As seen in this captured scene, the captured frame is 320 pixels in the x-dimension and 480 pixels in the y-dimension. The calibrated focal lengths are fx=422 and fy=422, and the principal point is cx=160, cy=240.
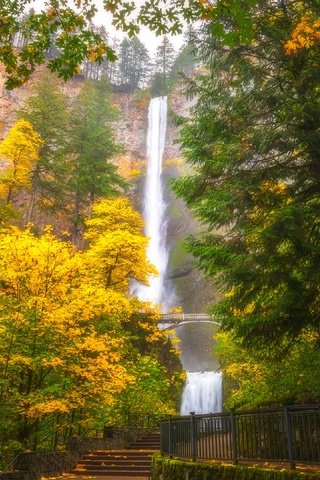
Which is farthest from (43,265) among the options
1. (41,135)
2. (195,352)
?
(195,352)

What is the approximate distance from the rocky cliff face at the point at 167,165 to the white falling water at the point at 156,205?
2.56 feet

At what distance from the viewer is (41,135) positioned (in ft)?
110

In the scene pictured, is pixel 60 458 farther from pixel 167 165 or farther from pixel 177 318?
pixel 167 165

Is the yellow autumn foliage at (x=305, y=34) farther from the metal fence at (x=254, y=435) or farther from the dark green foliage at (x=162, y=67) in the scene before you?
the dark green foliage at (x=162, y=67)

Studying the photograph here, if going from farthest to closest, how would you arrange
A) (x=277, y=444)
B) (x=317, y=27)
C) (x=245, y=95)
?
1. (x=245, y=95)
2. (x=317, y=27)
3. (x=277, y=444)

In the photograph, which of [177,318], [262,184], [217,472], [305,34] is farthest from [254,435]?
[177,318]

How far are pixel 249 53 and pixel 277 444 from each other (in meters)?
9.19

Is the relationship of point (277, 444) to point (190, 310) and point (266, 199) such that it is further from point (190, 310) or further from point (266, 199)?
point (190, 310)

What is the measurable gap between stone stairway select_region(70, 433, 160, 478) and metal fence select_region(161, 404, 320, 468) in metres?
5.02

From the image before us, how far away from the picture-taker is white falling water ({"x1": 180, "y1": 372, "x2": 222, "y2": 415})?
31.0m

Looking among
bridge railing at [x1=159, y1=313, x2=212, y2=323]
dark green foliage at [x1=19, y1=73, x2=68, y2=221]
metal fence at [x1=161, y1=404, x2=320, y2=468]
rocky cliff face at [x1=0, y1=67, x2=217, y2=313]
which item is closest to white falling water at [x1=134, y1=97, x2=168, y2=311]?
rocky cliff face at [x1=0, y1=67, x2=217, y2=313]

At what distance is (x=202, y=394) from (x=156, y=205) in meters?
24.3

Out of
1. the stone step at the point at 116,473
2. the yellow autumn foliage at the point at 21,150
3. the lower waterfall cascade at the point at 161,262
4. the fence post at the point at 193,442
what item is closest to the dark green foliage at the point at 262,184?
the fence post at the point at 193,442

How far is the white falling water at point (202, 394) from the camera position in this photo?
3098cm
